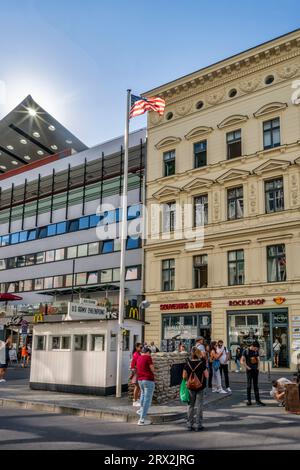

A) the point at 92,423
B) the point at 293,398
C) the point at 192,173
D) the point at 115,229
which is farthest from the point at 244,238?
the point at 92,423

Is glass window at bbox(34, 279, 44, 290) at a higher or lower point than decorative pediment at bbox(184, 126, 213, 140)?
lower

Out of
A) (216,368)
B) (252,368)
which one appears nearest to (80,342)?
(216,368)

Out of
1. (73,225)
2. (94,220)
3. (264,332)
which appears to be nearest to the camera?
(264,332)

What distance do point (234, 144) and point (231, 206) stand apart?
3.89m

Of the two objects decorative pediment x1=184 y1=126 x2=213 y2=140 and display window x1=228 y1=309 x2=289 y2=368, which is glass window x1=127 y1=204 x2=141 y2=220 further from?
display window x1=228 y1=309 x2=289 y2=368

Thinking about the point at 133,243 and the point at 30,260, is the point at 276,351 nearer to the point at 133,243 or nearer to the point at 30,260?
the point at 133,243

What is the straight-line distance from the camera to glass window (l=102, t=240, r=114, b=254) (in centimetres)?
3553

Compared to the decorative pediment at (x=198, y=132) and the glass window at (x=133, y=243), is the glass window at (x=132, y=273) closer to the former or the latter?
the glass window at (x=133, y=243)

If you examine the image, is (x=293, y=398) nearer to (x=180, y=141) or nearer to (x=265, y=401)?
(x=265, y=401)

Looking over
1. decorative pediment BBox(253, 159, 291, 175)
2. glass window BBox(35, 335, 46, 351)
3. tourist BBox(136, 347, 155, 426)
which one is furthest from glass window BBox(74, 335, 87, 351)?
decorative pediment BBox(253, 159, 291, 175)

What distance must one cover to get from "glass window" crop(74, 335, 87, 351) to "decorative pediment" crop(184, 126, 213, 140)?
60.8 feet

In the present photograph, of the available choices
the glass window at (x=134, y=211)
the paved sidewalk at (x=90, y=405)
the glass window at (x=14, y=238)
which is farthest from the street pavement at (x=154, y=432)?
the glass window at (x=14, y=238)

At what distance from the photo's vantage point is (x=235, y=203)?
2834 cm

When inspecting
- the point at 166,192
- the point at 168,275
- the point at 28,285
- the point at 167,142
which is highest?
the point at 167,142
